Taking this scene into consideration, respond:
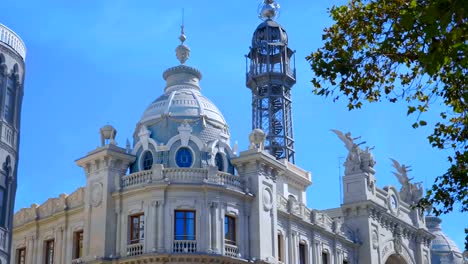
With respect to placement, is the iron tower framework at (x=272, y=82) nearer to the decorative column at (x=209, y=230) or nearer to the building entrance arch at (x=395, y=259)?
the building entrance arch at (x=395, y=259)

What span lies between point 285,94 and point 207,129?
2751 centimetres

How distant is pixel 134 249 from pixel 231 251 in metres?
4.86

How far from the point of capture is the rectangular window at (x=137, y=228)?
4319 centimetres

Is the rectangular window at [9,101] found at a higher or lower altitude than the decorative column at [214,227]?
higher

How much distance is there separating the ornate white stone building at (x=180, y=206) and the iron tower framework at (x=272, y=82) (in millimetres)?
17689

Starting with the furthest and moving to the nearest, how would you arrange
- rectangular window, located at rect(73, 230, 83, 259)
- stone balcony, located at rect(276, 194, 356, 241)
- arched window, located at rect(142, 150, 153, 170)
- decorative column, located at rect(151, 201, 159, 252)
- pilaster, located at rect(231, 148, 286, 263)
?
stone balcony, located at rect(276, 194, 356, 241), rectangular window, located at rect(73, 230, 83, 259), arched window, located at rect(142, 150, 153, 170), pilaster, located at rect(231, 148, 286, 263), decorative column, located at rect(151, 201, 159, 252)

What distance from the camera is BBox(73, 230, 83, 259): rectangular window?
45938 millimetres

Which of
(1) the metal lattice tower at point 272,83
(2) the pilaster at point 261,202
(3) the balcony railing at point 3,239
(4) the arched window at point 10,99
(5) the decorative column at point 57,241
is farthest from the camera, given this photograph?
(1) the metal lattice tower at point 272,83

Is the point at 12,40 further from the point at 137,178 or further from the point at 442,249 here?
the point at 442,249

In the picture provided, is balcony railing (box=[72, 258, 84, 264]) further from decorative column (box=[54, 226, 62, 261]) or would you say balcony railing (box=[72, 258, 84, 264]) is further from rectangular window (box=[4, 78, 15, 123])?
rectangular window (box=[4, 78, 15, 123])

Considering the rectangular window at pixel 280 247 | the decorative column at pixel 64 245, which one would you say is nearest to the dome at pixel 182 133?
the rectangular window at pixel 280 247

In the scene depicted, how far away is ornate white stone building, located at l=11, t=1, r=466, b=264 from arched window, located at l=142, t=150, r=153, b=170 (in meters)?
0.05

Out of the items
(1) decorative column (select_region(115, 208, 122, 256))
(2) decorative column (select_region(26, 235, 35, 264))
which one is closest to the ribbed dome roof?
(1) decorative column (select_region(115, 208, 122, 256))

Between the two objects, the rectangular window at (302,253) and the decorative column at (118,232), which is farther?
the rectangular window at (302,253)
